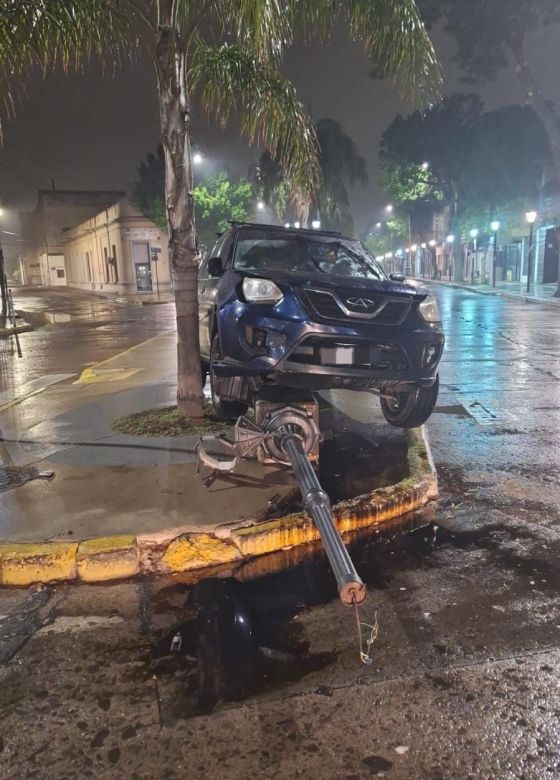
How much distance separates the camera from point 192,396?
22.6 ft

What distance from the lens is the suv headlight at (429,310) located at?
207 inches

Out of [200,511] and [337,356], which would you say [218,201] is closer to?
[337,356]

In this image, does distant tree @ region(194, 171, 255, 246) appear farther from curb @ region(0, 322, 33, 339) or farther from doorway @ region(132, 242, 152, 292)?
curb @ region(0, 322, 33, 339)

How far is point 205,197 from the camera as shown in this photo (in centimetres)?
4191

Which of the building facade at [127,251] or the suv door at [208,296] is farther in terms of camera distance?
the building facade at [127,251]

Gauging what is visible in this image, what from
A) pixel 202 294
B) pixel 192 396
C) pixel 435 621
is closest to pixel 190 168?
pixel 202 294

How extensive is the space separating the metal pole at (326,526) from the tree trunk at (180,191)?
2622 mm

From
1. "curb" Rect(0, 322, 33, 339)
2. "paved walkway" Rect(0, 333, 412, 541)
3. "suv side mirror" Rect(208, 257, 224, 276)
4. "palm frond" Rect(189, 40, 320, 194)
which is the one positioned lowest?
"curb" Rect(0, 322, 33, 339)

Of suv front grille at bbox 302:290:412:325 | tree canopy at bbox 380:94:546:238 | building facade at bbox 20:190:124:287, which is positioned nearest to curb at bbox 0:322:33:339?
suv front grille at bbox 302:290:412:325

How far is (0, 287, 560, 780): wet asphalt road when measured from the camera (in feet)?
7.78

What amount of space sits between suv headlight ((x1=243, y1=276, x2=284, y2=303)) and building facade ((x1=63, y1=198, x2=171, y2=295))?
36950 mm

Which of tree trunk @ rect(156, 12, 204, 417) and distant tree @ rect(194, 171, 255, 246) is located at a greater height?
distant tree @ rect(194, 171, 255, 246)

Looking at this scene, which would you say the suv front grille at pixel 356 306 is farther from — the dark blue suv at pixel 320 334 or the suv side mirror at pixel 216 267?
the suv side mirror at pixel 216 267

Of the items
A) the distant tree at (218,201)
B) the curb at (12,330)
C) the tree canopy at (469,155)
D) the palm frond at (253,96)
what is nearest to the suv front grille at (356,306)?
the palm frond at (253,96)
